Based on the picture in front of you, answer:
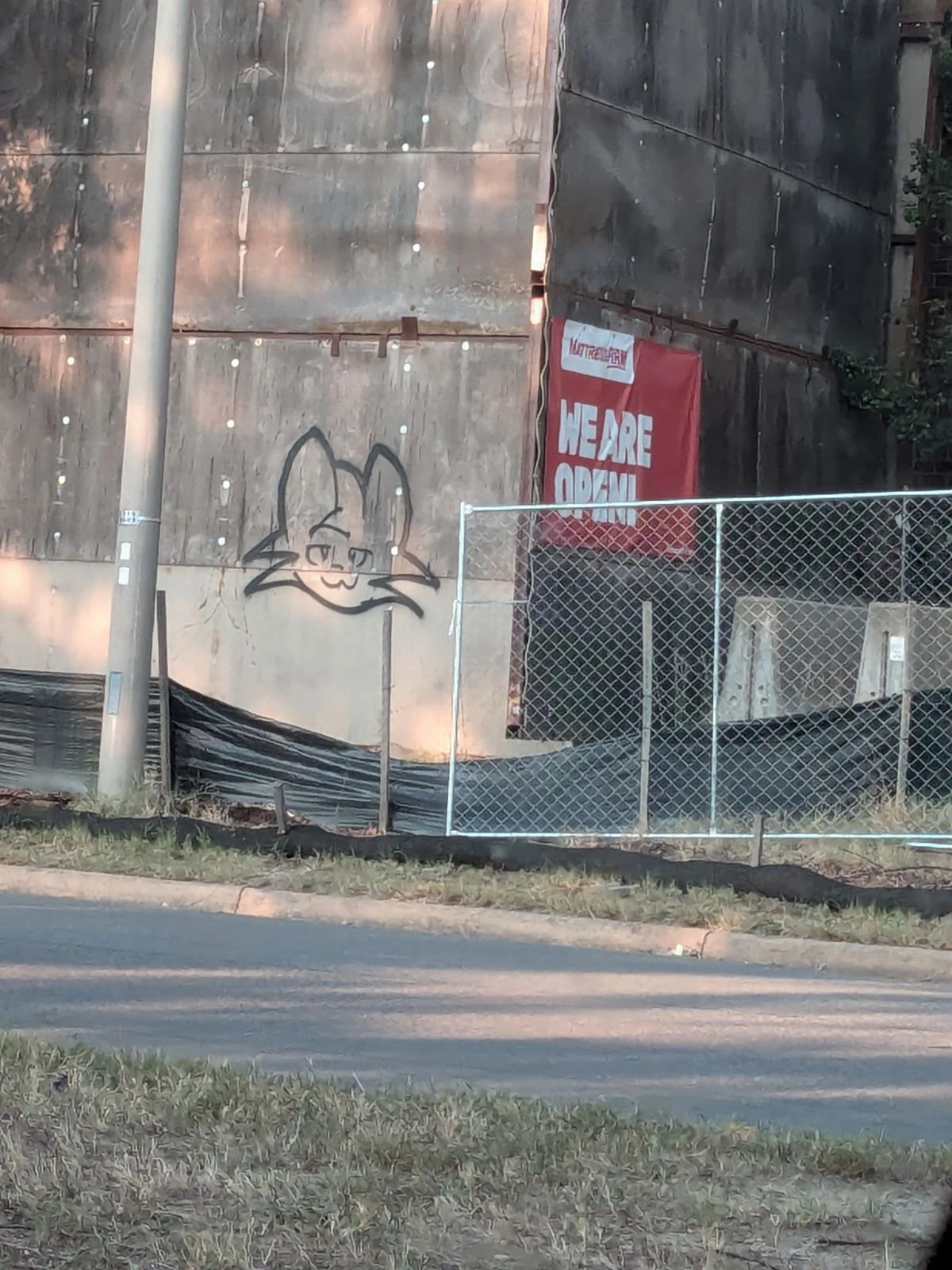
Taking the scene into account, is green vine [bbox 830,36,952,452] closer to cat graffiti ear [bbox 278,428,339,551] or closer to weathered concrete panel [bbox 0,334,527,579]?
weathered concrete panel [bbox 0,334,527,579]

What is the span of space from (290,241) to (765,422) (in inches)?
193

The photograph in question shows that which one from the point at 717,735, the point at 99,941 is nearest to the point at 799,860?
A: the point at 717,735

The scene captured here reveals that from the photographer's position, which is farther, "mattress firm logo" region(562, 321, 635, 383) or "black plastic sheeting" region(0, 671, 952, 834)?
"mattress firm logo" region(562, 321, 635, 383)

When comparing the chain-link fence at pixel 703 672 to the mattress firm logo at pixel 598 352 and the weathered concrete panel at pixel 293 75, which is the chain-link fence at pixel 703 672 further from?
the weathered concrete panel at pixel 293 75

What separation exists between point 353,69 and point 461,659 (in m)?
5.42

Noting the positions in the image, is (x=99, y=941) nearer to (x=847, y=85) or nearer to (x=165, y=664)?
(x=165, y=664)

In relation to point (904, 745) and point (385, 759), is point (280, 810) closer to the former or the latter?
point (385, 759)

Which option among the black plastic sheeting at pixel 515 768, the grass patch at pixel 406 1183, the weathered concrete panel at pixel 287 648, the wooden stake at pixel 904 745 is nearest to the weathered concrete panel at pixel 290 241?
the weathered concrete panel at pixel 287 648

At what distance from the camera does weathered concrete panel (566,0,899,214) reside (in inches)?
627

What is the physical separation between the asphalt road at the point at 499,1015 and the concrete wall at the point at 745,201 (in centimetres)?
814

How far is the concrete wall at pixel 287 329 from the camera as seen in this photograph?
620 inches

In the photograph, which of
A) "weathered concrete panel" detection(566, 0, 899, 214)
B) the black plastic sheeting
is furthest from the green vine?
the black plastic sheeting

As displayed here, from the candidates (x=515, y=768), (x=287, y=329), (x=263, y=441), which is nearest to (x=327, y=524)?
(x=263, y=441)

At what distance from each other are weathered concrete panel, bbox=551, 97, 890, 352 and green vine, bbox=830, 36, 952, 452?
420 millimetres
